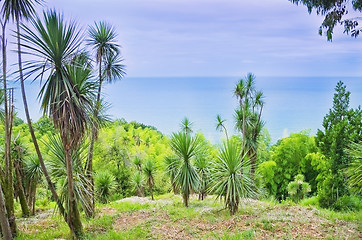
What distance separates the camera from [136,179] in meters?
15.2

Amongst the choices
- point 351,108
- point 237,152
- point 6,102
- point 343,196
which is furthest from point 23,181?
point 351,108

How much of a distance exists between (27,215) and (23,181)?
1133 millimetres

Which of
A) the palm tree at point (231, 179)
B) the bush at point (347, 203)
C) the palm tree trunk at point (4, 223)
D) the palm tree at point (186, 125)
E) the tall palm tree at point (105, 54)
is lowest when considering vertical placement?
the bush at point (347, 203)

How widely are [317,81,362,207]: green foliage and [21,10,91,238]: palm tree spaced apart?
8.26 m

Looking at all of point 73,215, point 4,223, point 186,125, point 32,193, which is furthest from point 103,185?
point 73,215

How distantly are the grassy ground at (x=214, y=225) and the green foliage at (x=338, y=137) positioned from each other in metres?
3.40

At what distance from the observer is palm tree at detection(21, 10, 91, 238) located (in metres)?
5.57

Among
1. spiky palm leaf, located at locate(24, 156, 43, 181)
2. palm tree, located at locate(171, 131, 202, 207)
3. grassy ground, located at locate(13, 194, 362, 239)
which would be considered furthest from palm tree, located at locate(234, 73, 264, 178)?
spiky palm leaf, located at locate(24, 156, 43, 181)

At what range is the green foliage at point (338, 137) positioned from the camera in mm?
10289

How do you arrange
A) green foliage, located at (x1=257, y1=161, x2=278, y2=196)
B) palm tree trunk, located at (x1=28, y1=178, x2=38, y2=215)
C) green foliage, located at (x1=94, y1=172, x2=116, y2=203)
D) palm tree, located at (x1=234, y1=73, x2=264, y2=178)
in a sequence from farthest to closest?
green foliage, located at (x1=257, y1=161, x2=278, y2=196), palm tree, located at (x1=234, y1=73, x2=264, y2=178), green foliage, located at (x1=94, y1=172, x2=116, y2=203), palm tree trunk, located at (x1=28, y1=178, x2=38, y2=215)

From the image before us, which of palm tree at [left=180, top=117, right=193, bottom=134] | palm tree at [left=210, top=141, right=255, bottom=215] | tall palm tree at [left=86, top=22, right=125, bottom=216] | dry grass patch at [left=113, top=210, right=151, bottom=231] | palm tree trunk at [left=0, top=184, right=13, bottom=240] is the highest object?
tall palm tree at [left=86, top=22, right=125, bottom=216]

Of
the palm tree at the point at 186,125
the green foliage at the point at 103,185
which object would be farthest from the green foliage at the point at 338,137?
the green foliage at the point at 103,185

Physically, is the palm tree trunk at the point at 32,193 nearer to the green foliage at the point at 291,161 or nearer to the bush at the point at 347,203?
the bush at the point at 347,203

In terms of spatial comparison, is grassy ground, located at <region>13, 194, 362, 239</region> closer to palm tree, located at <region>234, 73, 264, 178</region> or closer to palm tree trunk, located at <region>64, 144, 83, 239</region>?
palm tree trunk, located at <region>64, 144, 83, 239</region>
